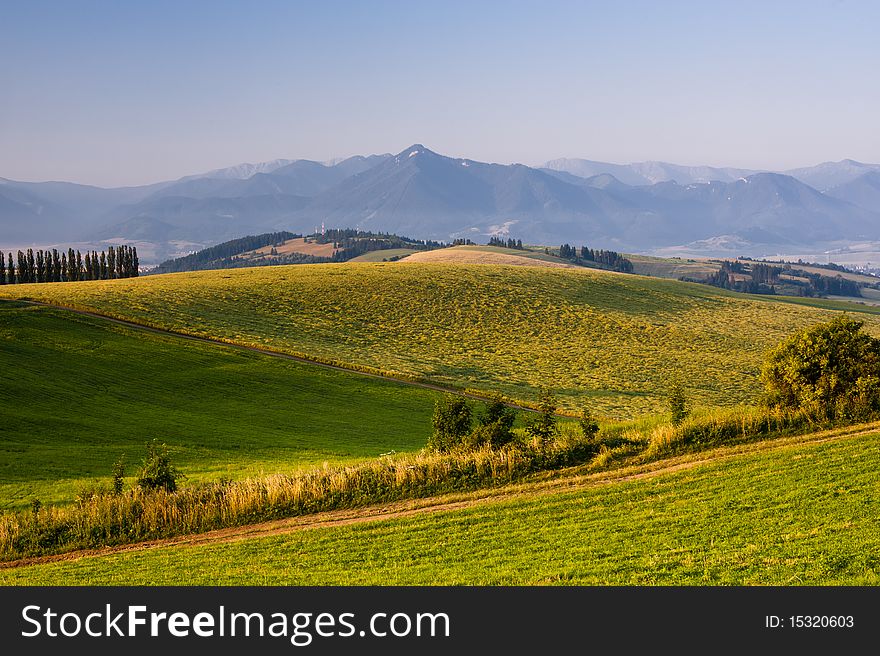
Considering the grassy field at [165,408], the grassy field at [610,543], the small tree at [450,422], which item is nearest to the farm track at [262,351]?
the grassy field at [165,408]

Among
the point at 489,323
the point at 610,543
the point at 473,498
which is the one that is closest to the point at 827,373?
the point at 473,498

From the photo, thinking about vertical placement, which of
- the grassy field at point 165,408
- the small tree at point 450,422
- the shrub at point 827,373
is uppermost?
the shrub at point 827,373

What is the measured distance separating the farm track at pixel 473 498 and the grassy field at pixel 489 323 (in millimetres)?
26288

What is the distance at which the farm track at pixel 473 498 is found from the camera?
61.4 ft

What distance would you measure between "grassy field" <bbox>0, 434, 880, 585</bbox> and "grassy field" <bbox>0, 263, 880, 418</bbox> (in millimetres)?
31102

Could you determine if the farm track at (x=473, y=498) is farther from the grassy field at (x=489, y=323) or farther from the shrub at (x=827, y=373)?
the grassy field at (x=489, y=323)

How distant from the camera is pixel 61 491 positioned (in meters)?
25.3

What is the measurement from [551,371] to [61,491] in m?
46.0

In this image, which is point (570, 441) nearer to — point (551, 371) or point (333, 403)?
point (333, 403)

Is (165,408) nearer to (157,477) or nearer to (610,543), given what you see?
(157,477)

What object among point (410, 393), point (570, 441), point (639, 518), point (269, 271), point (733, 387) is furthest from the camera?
point (269, 271)

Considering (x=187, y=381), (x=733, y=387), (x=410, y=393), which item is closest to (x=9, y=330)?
(x=187, y=381)

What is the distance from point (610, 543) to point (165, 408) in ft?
113

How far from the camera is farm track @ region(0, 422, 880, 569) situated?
18703 millimetres
